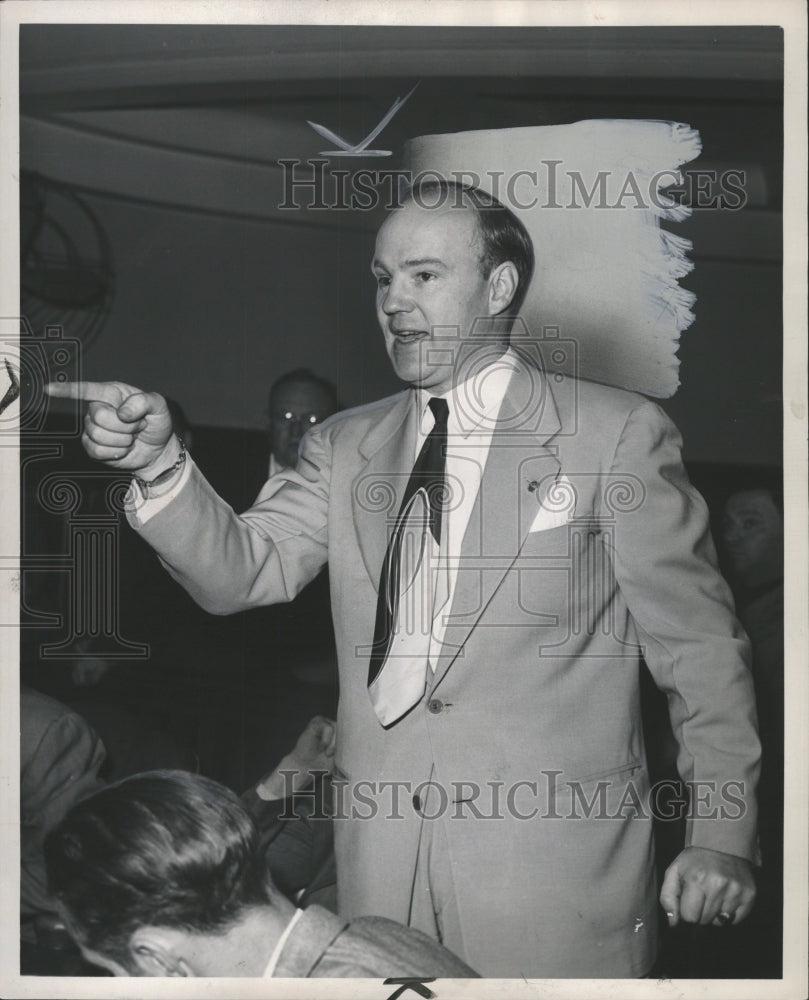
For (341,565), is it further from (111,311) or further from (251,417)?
(111,311)

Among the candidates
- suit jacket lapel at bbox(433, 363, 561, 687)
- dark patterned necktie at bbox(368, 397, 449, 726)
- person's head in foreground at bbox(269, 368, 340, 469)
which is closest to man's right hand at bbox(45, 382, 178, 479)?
person's head in foreground at bbox(269, 368, 340, 469)

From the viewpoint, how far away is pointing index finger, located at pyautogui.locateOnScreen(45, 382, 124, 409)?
7.03ft

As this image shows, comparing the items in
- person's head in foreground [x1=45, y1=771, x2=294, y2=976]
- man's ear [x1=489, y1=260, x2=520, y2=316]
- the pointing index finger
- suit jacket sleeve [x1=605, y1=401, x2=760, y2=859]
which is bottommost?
person's head in foreground [x1=45, y1=771, x2=294, y2=976]

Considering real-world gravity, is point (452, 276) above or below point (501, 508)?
above

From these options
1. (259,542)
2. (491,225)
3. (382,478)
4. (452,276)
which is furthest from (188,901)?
(491,225)

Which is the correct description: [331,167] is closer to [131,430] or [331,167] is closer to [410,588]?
[131,430]

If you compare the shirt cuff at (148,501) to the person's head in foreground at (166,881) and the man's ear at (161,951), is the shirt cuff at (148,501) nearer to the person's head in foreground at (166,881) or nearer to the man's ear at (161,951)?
the person's head in foreground at (166,881)

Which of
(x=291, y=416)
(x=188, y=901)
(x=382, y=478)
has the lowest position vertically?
(x=188, y=901)

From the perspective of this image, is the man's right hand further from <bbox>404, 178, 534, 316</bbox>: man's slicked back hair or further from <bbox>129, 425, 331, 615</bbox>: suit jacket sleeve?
<bbox>404, 178, 534, 316</bbox>: man's slicked back hair

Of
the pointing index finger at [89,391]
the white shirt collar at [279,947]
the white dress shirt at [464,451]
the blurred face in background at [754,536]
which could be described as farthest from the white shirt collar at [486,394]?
the white shirt collar at [279,947]

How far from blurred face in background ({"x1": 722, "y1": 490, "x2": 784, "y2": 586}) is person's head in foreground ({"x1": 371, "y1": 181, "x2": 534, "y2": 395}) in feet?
1.97

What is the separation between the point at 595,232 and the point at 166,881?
162cm

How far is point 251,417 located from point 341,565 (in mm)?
365

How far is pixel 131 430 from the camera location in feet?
6.97
